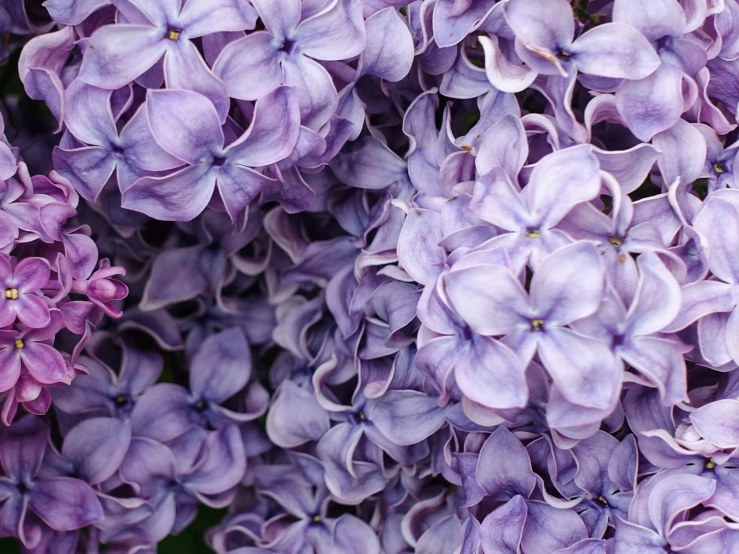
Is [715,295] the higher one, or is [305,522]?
[715,295]

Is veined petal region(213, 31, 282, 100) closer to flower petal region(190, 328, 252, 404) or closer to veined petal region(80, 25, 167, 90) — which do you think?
veined petal region(80, 25, 167, 90)

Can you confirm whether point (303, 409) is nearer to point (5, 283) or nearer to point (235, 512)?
point (235, 512)

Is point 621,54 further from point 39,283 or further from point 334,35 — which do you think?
point 39,283

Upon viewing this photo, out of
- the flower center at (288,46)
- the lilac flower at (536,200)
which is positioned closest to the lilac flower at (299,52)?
the flower center at (288,46)

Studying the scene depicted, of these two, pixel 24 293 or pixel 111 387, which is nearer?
pixel 24 293

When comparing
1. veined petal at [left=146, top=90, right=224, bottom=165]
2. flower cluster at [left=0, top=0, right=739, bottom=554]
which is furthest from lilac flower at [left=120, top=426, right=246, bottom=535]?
veined petal at [left=146, top=90, right=224, bottom=165]

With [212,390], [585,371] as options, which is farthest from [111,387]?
[585,371]

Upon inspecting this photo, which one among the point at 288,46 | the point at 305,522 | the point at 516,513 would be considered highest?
the point at 288,46
